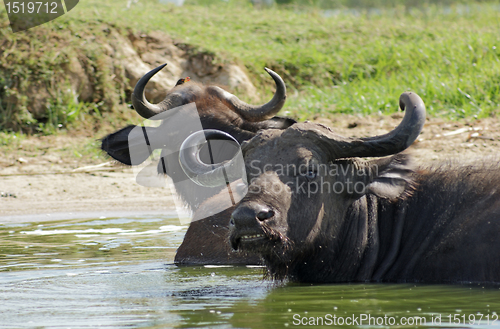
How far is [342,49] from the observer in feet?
58.7

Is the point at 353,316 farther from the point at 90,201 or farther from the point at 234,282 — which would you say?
the point at 90,201

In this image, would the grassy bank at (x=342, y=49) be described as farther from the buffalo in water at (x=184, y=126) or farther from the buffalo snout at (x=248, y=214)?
the buffalo snout at (x=248, y=214)

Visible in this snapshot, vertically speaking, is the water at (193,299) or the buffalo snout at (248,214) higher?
the buffalo snout at (248,214)

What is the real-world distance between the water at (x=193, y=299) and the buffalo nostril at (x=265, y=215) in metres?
0.60

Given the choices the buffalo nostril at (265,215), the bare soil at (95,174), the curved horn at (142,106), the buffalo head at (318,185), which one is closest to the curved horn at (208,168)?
the buffalo head at (318,185)

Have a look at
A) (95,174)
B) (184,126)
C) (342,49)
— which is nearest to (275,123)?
(184,126)

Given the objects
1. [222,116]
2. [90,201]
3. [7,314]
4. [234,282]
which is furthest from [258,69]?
[7,314]

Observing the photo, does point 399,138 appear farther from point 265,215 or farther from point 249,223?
point 249,223

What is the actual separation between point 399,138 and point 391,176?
354 millimetres

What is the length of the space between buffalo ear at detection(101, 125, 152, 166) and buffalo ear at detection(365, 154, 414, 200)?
131 inches

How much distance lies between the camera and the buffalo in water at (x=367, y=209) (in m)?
4.94

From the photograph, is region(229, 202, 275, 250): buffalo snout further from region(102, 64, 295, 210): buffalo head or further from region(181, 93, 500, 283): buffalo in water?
region(102, 64, 295, 210): buffalo head

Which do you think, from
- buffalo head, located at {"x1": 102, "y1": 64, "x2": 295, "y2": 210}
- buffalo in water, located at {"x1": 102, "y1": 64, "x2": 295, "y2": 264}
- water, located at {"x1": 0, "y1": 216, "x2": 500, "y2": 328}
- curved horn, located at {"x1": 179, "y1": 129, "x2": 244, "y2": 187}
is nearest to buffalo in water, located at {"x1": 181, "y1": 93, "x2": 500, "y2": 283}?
water, located at {"x1": 0, "y1": 216, "x2": 500, "y2": 328}

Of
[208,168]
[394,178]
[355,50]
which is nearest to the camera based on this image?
[394,178]
